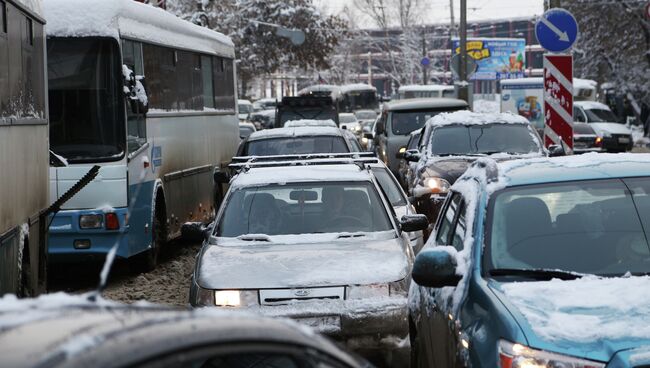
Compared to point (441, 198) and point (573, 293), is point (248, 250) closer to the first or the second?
point (573, 293)

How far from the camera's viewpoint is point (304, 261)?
26.7 ft

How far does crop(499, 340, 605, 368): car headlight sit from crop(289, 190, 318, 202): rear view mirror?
15.0 ft

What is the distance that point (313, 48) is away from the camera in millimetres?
66750

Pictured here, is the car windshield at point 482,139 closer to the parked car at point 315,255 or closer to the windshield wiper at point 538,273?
the parked car at point 315,255

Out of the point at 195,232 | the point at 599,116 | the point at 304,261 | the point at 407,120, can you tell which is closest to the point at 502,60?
the point at 599,116

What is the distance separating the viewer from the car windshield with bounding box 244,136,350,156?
15758mm

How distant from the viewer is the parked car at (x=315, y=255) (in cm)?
772

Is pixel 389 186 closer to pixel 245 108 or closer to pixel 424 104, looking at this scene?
pixel 424 104

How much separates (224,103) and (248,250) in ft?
40.8

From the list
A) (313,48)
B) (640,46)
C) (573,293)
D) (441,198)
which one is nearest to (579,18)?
(640,46)

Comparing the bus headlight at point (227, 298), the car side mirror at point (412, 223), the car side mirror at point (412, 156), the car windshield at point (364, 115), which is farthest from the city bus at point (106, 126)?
the car windshield at point (364, 115)

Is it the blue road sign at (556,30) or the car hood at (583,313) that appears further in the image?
the blue road sign at (556,30)

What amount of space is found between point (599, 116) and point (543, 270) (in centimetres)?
3760

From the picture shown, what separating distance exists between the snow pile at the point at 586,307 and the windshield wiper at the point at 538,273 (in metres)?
0.09
